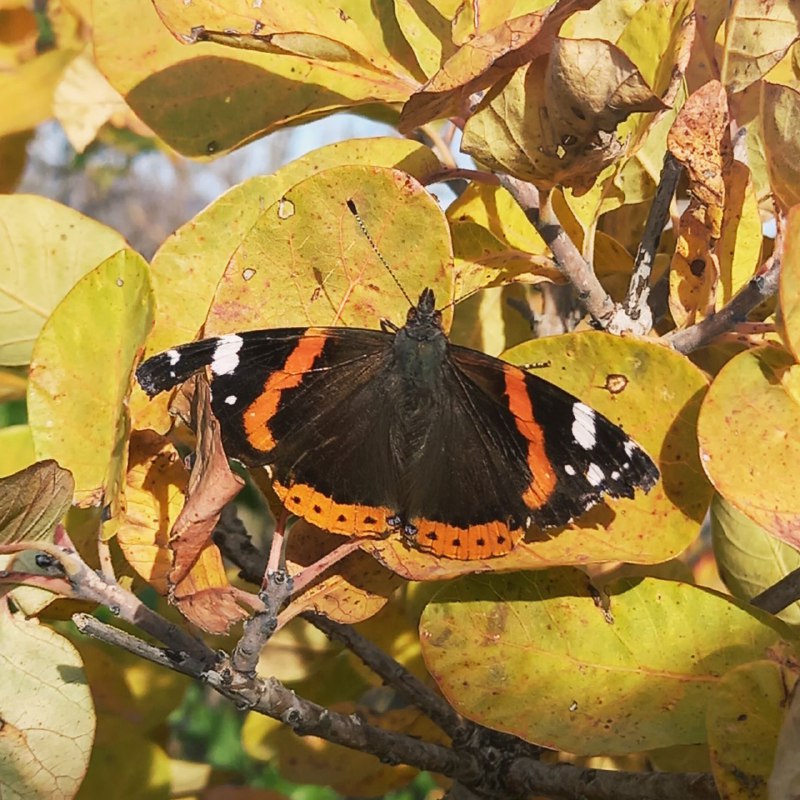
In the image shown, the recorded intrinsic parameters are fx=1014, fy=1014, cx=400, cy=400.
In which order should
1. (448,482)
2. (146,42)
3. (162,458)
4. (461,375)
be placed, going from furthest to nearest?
(461,375) → (448,482) → (146,42) → (162,458)

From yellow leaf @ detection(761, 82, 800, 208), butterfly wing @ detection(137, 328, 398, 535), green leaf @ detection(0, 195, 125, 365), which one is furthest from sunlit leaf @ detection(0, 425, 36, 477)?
yellow leaf @ detection(761, 82, 800, 208)

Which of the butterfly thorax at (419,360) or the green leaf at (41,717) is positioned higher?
the butterfly thorax at (419,360)

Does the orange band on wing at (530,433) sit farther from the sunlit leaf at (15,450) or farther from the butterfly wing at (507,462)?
the sunlit leaf at (15,450)

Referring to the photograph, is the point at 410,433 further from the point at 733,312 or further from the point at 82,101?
the point at 82,101

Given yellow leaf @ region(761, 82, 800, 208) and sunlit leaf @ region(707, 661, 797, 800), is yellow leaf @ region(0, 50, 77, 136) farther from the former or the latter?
sunlit leaf @ region(707, 661, 797, 800)

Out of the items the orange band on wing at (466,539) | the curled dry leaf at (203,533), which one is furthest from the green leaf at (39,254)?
the orange band on wing at (466,539)

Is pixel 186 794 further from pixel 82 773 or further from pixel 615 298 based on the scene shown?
pixel 615 298

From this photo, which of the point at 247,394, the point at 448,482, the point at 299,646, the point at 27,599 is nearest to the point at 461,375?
the point at 448,482
